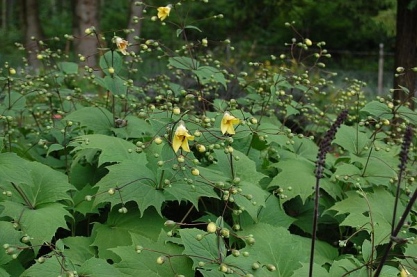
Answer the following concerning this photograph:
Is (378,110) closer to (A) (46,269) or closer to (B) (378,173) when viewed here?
(B) (378,173)

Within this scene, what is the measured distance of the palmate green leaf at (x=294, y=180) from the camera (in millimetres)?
2615

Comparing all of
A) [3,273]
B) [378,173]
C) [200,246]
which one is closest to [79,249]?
[3,273]

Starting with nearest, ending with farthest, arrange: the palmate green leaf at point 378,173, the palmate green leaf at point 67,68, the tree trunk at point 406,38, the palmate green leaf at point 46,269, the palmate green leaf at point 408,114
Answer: the palmate green leaf at point 46,269
the palmate green leaf at point 378,173
the palmate green leaf at point 408,114
the palmate green leaf at point 67,68
the tree trunk at point 406,38

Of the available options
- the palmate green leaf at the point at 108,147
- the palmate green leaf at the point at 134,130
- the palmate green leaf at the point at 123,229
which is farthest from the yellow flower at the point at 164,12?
the palmate green leaf at the point at 123,229

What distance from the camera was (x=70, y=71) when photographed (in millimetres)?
3689

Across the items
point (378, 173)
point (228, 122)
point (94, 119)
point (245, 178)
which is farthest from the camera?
point (94, 119)

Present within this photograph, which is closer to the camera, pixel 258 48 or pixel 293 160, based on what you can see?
pixel 293 160

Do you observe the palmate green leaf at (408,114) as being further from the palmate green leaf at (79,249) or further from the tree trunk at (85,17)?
the tree trunk at (85,17)

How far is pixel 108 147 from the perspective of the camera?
2.56m

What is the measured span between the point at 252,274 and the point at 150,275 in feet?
1.20

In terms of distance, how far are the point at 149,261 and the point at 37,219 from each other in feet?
1.54

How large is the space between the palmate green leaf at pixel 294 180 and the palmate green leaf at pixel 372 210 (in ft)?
0.50

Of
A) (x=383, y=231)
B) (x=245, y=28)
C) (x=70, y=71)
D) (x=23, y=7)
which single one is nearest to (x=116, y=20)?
(x=245, y=28)

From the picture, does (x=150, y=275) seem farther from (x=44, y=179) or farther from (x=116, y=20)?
(x=116, y=20)
